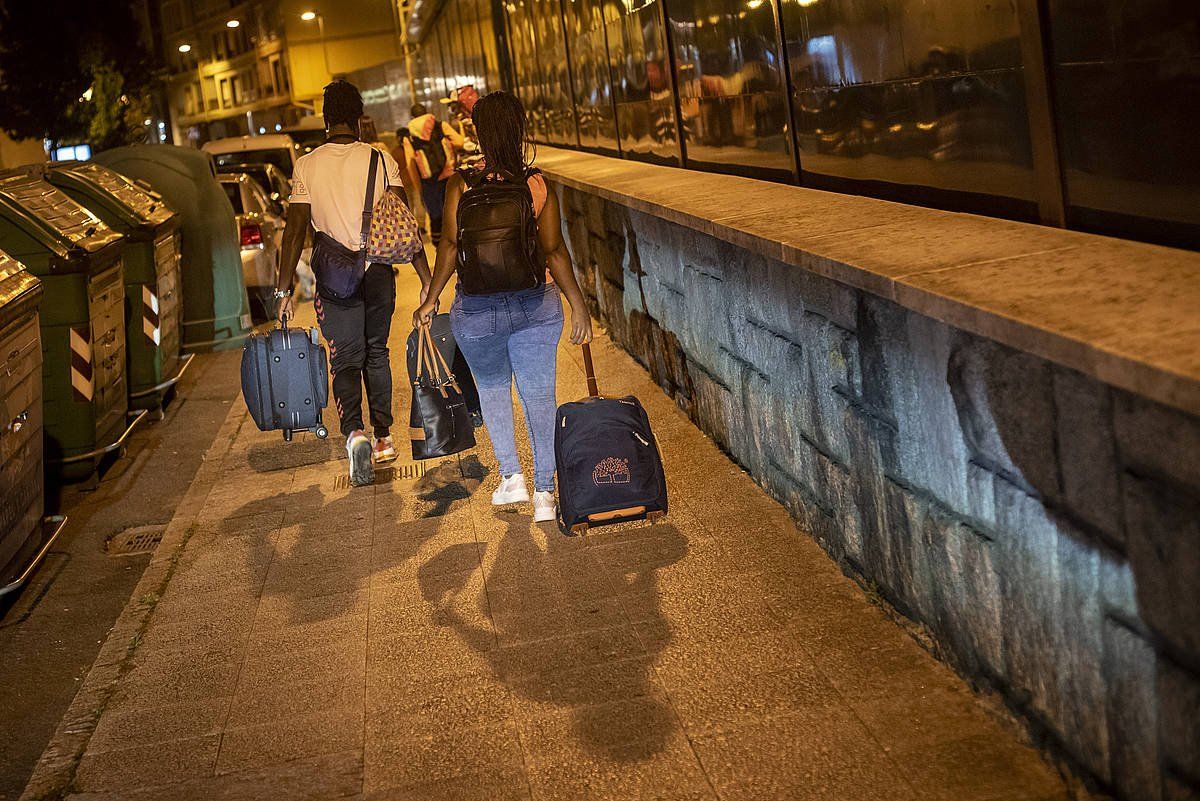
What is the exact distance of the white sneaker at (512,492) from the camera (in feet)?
20.6

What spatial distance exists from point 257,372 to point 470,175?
2103mm

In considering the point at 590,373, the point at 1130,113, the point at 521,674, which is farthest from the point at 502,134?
the point at 1130,113

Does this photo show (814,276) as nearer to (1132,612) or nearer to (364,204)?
(1132,612)

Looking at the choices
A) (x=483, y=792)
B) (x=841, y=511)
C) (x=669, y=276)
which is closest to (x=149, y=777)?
(x=483, y=792)

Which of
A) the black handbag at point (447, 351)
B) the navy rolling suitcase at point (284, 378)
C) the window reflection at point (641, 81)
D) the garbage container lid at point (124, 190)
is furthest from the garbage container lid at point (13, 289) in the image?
the window reflection at point (641, 81)

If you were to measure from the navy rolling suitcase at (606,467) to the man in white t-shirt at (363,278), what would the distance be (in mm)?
1377

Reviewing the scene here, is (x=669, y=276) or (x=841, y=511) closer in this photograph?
(x=841, y=511)

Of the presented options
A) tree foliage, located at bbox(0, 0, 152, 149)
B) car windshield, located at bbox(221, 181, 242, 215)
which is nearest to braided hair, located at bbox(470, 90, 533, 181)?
car windshield, located at bbox(221, 181, 242, 215)

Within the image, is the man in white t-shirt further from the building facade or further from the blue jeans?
the building facade

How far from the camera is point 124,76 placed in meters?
45.0

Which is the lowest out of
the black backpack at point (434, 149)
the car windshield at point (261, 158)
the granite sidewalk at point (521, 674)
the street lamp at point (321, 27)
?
the granite sidewalk at point (521, 674)

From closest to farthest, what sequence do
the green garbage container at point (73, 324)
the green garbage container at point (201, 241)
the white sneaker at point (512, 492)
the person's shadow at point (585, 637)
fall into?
the person's shadow at point (585, 637) → the white sneaker at point (512, 492) → the green garbage container at point (73, 324) → the green garbage container at point (201, 241)

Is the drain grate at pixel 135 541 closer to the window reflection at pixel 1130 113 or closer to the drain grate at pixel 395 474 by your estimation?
the drain grate at pixel 395 474

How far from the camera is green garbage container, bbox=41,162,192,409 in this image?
9.80 meters
